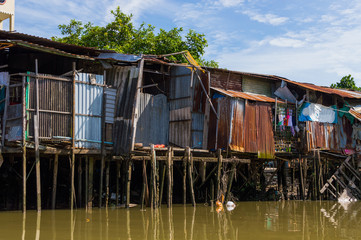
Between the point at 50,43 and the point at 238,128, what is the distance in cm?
805

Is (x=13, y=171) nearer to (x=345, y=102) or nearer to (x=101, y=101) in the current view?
(x=101, y=101)

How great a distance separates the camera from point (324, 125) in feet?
71.8

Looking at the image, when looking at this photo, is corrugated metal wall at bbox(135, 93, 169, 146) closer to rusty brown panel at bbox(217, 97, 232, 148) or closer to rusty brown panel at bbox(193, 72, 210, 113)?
rusty brown panel at bbox(193, 72, 210, 113)

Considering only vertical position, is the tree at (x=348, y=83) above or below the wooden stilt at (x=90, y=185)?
above

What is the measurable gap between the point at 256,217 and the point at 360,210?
5.22 m

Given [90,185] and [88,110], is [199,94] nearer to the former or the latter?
[88,110]

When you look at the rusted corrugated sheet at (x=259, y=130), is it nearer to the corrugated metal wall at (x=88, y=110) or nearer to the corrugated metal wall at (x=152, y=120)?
the corrugated metal wall at (x=152, y=120)

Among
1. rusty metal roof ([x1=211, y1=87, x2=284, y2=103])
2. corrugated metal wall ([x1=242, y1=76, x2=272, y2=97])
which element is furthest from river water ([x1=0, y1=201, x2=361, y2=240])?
corrugated metal wall ([x1=242, y1=76, x2=272, y2=97])

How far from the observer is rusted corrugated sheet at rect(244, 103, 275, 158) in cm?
1934

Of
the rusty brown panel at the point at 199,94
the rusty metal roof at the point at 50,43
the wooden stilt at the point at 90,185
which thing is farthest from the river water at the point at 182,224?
the rusty metal roof at the point at 50,43

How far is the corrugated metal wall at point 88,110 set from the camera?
16.0m

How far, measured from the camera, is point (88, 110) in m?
16.3

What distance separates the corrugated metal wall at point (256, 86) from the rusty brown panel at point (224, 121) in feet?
9.23

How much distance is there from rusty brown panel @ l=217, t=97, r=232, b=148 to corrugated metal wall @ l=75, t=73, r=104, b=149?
5025mm
